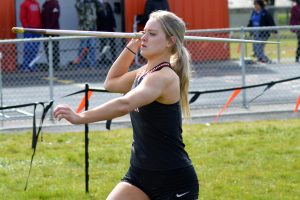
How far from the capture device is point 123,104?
16.1 feet

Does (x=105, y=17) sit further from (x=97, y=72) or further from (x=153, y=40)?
(x=153, y=40)

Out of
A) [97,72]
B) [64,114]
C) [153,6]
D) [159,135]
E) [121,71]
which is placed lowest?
[97,72]

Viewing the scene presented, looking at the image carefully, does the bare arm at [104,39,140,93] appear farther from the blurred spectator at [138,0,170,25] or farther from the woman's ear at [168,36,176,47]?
the blurred spectator at [138,0,170,25]

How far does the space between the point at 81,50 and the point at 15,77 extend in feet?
5.85

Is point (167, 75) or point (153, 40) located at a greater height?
point (153, 40)

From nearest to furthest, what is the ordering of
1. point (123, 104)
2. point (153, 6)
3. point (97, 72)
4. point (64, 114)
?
point (64, 114) → point (123, 104) → point (97, 72) → point (153, 6)

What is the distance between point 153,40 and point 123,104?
0.59 metres

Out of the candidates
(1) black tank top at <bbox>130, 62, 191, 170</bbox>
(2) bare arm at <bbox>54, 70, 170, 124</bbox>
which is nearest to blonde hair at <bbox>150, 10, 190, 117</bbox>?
(1) black tank top at <bbox>130, 62, 191, 170</bbox>

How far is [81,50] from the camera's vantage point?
56.5 ft

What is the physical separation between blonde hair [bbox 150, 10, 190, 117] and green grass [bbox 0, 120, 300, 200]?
9.49ft

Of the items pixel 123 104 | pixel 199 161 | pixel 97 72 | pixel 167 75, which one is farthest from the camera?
pixel 97 72

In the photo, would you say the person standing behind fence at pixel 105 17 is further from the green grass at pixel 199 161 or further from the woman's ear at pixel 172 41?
the woman's ear at pixel 172 41

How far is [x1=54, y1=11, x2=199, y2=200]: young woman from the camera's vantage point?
5.28 meters

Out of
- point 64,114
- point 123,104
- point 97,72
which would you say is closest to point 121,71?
point 123,104
